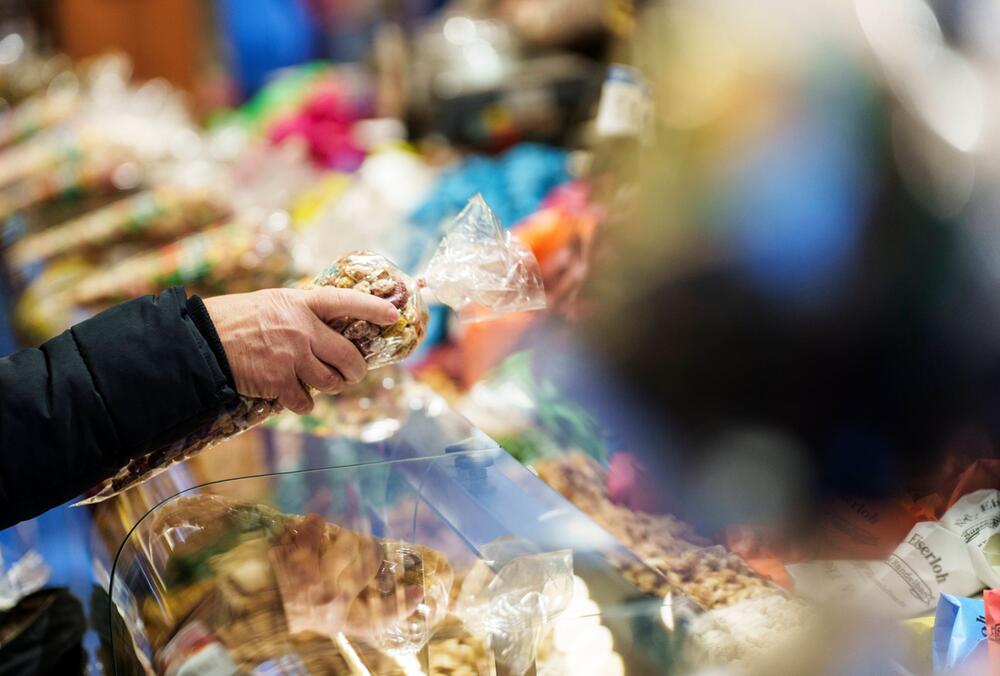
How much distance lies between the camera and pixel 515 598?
1014mm

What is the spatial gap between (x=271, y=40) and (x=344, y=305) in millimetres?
4093

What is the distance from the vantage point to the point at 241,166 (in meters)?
2.84

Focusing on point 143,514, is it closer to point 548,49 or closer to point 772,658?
point 772,658

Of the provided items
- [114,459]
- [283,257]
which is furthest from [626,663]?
[283,257]

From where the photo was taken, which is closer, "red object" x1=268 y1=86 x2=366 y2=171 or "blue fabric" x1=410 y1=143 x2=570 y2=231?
"blue fabric" x1=410 y1=143 x2=570 y2=231

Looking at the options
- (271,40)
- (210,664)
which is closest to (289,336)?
(210,664)

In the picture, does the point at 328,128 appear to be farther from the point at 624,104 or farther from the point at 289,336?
the point at 289,336

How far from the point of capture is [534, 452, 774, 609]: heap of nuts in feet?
3.51

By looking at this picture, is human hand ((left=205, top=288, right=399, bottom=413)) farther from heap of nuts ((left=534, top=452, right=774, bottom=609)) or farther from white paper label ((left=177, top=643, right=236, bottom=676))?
heap of nuts ((left=534, top=452, right=774, bottom=609))

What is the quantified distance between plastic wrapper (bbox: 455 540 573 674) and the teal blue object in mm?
382

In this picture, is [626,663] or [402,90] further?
[402,90]

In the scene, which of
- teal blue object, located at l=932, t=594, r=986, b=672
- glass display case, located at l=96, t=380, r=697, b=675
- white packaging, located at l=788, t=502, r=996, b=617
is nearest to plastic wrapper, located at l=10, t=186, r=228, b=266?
glass display case, located at l=96, t=380, r=697, b=675

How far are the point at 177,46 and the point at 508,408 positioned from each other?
15.3ft

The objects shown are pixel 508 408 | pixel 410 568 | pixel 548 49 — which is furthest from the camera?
pixel 548 49
